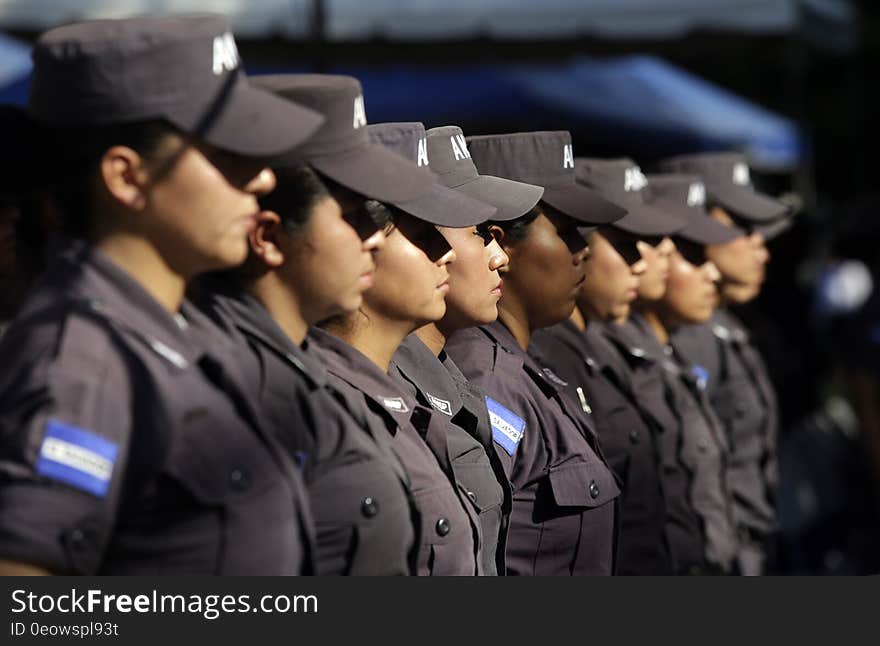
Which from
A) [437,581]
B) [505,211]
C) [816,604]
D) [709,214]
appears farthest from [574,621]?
[709,214]

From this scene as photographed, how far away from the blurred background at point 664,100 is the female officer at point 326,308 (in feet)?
11.0

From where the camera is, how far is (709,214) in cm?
764

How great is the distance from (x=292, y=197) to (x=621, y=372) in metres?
2.72

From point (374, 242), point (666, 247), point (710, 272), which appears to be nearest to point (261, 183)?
point (374, 242)

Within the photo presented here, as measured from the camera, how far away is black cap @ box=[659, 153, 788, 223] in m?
7.79

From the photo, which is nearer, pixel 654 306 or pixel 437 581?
pixel 437 581

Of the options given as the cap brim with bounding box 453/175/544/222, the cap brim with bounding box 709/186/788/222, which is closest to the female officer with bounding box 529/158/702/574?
the cap brim with bounding box 453/175/544/222

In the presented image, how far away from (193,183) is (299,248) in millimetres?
497

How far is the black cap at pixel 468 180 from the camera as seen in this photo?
178 inches

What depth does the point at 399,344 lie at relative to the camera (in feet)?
13.0

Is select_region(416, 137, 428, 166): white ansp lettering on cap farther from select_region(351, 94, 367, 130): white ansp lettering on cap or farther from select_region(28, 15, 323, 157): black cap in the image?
select_region(28, 15, 323, 157): black cap

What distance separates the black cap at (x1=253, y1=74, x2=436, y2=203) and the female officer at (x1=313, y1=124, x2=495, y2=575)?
0.23m

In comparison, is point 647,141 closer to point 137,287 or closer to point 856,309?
point 856,309

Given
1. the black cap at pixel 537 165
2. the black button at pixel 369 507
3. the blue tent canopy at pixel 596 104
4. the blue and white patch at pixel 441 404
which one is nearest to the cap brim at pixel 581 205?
the black cap at pixel 537 165
